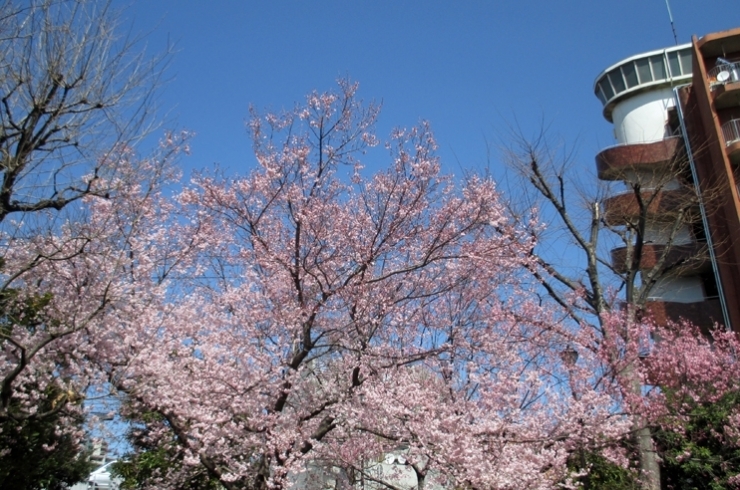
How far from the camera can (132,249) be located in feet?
29.1

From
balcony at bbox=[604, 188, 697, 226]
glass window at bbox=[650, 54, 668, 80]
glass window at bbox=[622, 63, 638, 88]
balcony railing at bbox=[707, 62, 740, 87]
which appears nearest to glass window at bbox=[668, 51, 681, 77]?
glass window at bbox=[650, 54, 668, 80]

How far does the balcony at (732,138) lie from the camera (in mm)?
16844

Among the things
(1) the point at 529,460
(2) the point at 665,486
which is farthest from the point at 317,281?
(2) the point at 665,486

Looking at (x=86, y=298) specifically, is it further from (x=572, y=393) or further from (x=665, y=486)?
(x=665, y=486)

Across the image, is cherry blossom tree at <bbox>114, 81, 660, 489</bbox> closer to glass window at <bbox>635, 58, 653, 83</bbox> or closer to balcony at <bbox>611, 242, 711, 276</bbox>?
balcony at <bbox>611, 242, 711, 276</bbox>

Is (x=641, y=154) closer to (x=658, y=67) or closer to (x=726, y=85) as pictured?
(x=726, y=85)

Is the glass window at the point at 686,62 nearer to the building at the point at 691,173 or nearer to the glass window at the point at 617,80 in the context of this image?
the building at the point at 691,173

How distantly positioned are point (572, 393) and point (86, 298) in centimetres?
745

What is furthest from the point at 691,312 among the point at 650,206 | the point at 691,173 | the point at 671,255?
the point at 691,173

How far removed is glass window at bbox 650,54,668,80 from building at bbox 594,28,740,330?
4 centimetres

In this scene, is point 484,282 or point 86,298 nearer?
point 86,298

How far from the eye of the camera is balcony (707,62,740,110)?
56.8ft

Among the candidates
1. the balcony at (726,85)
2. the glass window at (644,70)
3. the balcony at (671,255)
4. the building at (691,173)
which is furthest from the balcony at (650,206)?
the glass window at (644,70)

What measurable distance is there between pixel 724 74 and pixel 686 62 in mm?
4058
